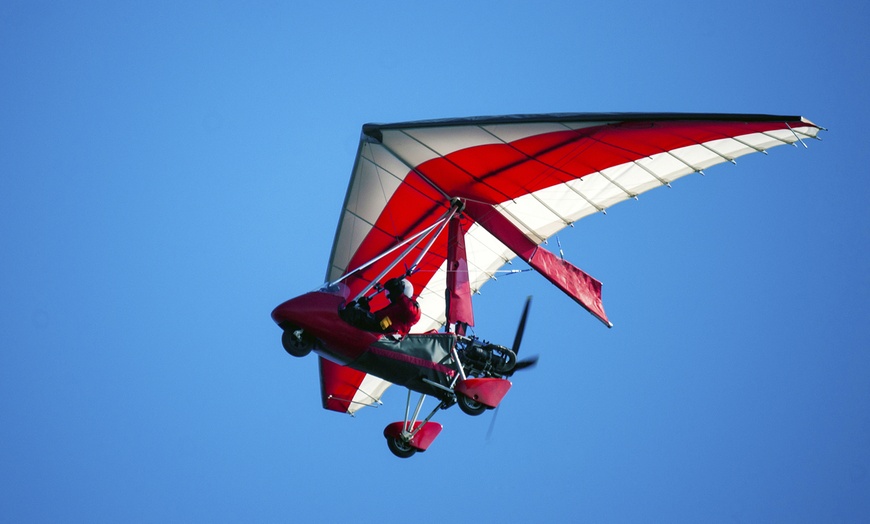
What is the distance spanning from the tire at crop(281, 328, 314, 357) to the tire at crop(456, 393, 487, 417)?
2.84m

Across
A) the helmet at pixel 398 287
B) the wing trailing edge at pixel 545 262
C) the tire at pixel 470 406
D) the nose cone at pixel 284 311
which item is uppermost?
the wing trailing edge at pixel 545 262

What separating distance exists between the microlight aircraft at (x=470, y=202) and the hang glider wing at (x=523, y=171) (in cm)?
2

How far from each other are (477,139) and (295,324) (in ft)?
15.0

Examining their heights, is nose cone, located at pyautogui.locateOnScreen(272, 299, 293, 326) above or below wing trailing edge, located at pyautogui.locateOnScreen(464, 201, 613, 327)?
below

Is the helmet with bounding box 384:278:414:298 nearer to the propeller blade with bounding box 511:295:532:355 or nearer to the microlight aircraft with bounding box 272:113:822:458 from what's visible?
the microlight aircraft with bounding box 272:113:822:458

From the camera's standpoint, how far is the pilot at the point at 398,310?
65.8 feet

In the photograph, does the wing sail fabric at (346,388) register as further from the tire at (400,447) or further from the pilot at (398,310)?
the pilot at (398,310)

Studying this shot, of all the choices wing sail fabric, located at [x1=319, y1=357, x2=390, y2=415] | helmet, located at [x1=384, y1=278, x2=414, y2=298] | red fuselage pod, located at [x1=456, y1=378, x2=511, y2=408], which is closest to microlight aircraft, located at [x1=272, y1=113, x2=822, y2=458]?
red fuselage pod, located at [x1=456, y1=378, x2=511, y2=408]

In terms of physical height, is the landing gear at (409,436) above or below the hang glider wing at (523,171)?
below

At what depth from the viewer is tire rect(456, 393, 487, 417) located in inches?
784

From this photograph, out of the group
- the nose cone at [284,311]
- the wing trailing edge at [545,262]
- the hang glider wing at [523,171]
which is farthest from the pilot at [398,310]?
the wing trailing edge at [545,262]

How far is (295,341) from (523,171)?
5236 millimetres

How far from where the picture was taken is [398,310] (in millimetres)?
20234

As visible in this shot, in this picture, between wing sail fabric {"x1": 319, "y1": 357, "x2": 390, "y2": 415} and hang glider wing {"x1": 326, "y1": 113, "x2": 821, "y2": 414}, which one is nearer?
hang glider wing {"x1": 326, "y1": 113, "x2": 821, "y2": 414}
